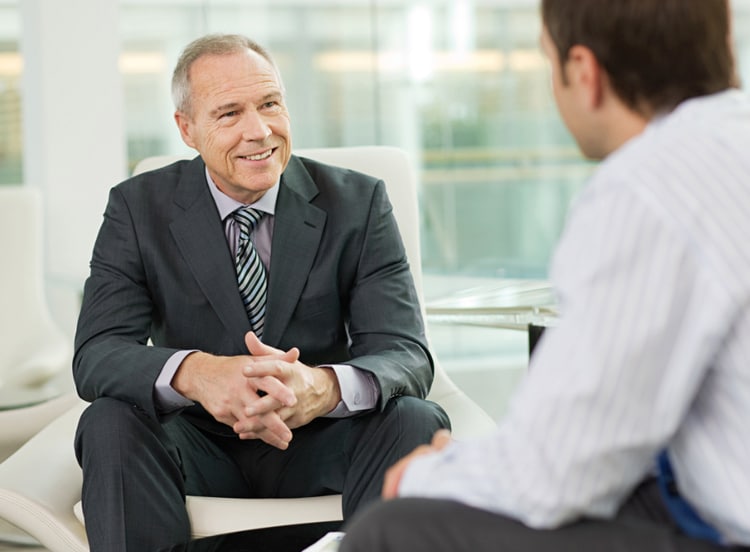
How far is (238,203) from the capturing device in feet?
6.75

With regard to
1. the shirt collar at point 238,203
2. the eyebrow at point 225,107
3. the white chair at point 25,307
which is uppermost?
the eyebrow at point 225,107

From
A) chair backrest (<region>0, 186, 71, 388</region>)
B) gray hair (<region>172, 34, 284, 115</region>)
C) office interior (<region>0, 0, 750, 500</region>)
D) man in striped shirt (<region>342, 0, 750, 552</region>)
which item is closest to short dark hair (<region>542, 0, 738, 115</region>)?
man in striped shirt (<region>342, 0, 750, 552</region>)

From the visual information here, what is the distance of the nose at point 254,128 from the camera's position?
6.52 feet

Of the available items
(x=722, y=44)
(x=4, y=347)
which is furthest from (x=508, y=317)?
(x=4, y=347)

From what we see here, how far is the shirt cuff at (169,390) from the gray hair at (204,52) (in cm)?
52

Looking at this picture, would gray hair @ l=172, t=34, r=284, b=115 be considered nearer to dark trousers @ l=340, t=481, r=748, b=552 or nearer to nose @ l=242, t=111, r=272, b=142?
nose @ l=242, t=111, r=272, b=142

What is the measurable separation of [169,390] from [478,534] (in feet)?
3.05

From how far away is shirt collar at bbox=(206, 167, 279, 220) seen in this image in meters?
2.05

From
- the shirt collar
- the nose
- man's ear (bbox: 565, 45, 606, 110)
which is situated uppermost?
man's ear (bbox: 565, 45, 606, 110)

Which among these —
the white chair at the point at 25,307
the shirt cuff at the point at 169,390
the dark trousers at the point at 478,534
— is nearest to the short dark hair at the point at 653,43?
the dark trousers at the point at 478,534

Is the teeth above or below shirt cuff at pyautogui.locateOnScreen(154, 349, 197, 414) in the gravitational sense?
above

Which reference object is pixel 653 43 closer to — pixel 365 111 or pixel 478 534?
pixel 478 534

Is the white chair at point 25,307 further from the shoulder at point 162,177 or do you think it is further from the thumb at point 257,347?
the thumb at point 257,347

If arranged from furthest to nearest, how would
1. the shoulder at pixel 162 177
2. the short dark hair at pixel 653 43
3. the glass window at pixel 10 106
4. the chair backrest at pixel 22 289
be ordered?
the glass window at pixel 10 106 < the chair backrest at pixel 22 289 < the shoulder at pixel 162 177 < the short dark hair at pixel 653 43
